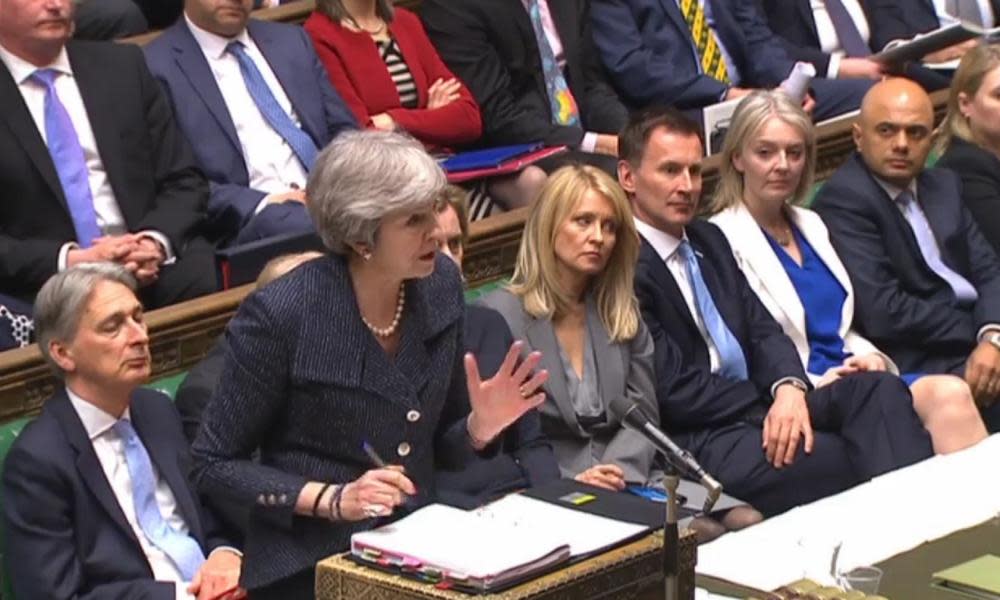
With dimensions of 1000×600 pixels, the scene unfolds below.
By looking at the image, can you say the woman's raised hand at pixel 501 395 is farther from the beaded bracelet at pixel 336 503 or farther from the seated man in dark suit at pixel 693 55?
the seated man in dark suit at pixel 693 55

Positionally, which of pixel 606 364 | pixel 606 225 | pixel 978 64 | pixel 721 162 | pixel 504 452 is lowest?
pixel 504 452

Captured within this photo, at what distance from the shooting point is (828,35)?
23.0 feet

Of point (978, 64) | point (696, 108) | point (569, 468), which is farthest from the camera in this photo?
point (696, 108)

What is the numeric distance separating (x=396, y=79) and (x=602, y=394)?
1.47 metres

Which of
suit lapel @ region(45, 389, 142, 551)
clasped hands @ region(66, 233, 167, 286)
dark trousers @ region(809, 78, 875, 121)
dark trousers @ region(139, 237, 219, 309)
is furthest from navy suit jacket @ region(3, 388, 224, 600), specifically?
dark trousers @ region(809, 78, 875, 121)

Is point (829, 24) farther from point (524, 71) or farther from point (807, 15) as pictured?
point (524, 71)

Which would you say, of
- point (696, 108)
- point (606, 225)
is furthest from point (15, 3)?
point (696, 108)

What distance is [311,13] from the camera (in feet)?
18.8

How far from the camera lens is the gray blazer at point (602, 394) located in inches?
173

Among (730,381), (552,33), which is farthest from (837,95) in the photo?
(730,381)

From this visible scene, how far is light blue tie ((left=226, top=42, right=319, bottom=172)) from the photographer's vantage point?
516cm

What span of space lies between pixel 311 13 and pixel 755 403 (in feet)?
5.95

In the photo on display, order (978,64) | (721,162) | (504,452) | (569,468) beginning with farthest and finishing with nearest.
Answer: (978,64) < (721,162) < (569,468) < (504,452)

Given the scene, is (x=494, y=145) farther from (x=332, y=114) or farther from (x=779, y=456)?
(x=779, y=456)
